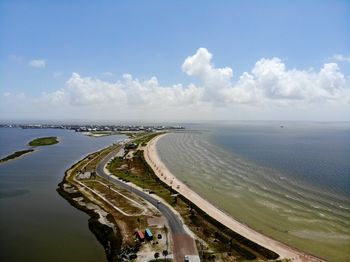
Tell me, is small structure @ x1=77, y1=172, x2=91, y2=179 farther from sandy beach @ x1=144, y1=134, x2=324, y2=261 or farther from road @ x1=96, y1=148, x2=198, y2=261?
sandy beach @ x1=144, y1=134, x2=324, y2=261

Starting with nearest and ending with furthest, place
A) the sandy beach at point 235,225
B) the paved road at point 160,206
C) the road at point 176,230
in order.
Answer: the road at point 176,230 < the sandy beach at point 235,225 < the paved road at point 160,206

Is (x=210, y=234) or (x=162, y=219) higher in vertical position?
(x=162, y=219)

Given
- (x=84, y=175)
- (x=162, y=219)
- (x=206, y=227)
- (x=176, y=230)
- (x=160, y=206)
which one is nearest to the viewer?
(x=176, y=230)

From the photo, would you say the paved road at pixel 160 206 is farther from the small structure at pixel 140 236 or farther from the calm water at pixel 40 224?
the calm water at pixel 40 224

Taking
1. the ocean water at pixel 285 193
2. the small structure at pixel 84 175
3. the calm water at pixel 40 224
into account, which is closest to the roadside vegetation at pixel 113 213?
the small structure at pixel 84 175

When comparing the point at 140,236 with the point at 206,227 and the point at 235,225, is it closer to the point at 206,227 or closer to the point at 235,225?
the point at 206,227

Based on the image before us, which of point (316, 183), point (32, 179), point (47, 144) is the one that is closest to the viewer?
point (316, 183)

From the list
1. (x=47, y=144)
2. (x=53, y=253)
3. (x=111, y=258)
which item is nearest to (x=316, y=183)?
(x=111, y=258)

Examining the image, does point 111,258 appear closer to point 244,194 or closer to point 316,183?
point 244,194

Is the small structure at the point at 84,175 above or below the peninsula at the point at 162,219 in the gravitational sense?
above

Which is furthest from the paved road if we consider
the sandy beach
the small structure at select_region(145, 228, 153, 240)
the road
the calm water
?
the calm water

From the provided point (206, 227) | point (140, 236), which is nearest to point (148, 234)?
point (140, 236)
